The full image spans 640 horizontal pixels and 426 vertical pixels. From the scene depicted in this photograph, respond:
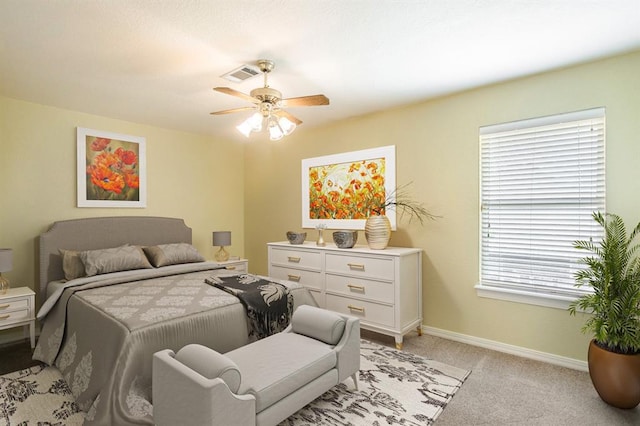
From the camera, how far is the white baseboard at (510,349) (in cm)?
273

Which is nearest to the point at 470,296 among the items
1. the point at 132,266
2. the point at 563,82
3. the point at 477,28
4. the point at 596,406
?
the point at 596,406

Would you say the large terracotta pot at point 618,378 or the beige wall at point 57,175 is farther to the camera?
the beige wall at point 57,175

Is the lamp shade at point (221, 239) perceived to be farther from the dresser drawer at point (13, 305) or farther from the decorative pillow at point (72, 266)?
the dresser drawer at point (13, 305)

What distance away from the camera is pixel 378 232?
11.4 ft

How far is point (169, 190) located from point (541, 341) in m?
4.59

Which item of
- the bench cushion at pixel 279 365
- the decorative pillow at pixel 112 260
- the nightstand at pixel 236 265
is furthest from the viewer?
the nightstand at pixel 236 265

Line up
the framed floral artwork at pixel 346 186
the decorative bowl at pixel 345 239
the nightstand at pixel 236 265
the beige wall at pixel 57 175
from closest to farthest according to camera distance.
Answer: the beige wall at pixel 57 175, the decorative bowl at pixel 345 239, the framed floral artwork at pixel 346 186, the nightstand at pixel 236 265

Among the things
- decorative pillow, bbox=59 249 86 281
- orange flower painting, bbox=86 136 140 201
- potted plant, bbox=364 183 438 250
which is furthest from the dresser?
orange flower painting, bbox=86 136 140 201

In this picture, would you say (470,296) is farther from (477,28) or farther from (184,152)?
(184,152)

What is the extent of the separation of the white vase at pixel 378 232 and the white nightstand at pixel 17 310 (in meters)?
3.27

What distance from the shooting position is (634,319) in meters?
2.17

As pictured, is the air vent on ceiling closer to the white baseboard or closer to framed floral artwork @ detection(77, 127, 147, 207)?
framed floral artwork @ detection(77, 127, 147, 207)

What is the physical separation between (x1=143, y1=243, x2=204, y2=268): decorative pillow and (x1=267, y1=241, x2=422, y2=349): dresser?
1278mm

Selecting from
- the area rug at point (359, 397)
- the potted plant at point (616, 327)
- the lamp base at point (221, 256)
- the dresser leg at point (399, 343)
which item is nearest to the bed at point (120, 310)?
the area rug at point (359, 397)
